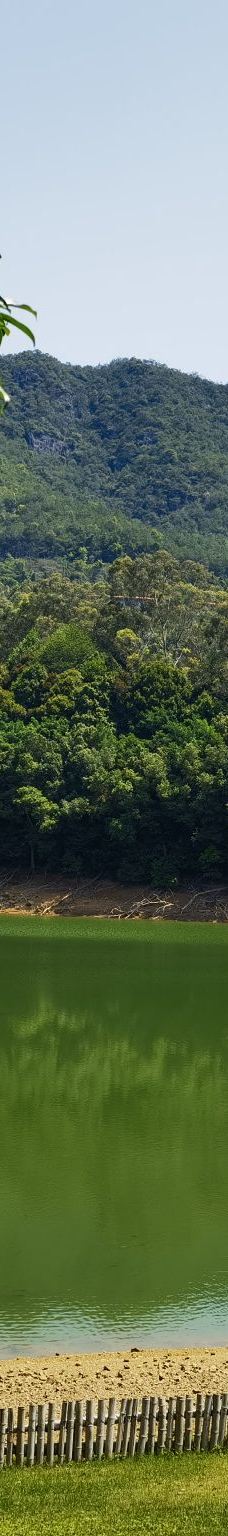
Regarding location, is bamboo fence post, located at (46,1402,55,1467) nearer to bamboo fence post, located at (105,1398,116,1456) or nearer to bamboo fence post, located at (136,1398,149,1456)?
bamboo fence post, located at (105,1398,116,1456)

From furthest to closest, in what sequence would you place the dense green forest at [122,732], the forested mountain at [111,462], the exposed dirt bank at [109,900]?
the forested mountain at [111,462]
the dense green forest at [122,732]
the exposed dirt bank at [109,900]

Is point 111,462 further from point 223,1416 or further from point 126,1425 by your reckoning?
point 126,1425

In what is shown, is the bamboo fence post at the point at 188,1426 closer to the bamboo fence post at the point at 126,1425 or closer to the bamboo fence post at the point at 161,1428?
the bamboo fence post at the point at 161,1428

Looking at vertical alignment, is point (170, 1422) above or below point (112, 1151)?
above

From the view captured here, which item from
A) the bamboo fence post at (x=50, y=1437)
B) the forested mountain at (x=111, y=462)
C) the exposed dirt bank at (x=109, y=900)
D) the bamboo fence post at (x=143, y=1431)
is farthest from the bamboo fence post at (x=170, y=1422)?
the forested mountain at (x=111, y=462)

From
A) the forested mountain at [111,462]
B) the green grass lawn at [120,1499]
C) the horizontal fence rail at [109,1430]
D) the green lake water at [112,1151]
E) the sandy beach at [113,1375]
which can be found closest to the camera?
the green grass lawn at [120,1499]

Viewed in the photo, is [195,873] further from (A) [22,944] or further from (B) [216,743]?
(A) [22,944]

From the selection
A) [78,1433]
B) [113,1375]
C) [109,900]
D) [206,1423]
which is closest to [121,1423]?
[78,1433]
